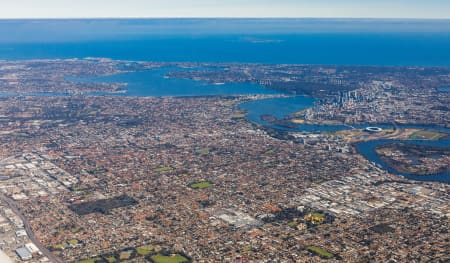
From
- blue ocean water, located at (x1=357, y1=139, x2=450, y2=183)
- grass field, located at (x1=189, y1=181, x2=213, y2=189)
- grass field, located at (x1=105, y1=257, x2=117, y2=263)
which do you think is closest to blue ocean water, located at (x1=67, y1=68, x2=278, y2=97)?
blue ocean water, located at (x1=357, y1=139, x2=450, y2=183)

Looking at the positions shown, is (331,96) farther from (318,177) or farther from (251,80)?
(318,177)

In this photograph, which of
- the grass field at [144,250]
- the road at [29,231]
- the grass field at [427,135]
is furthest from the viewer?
the grass field at [427,135]

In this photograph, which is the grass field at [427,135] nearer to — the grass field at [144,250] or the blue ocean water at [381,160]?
the blue ocean water at [381,160]

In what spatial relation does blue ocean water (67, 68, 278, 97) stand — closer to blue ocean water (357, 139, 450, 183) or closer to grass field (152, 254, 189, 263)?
blue ocean water (357, 139, 450, 183)

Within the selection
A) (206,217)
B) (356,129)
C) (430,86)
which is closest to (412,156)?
(356,129)

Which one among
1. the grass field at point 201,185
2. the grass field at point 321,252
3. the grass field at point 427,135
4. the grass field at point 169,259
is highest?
the grass field at point 427,135

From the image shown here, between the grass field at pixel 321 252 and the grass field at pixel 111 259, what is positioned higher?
the grass field at pixel 321 252

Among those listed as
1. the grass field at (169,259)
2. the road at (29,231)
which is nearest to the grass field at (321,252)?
the grass field at (169,259)

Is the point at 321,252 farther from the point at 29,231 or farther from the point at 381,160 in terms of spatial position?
the point at 381,160
